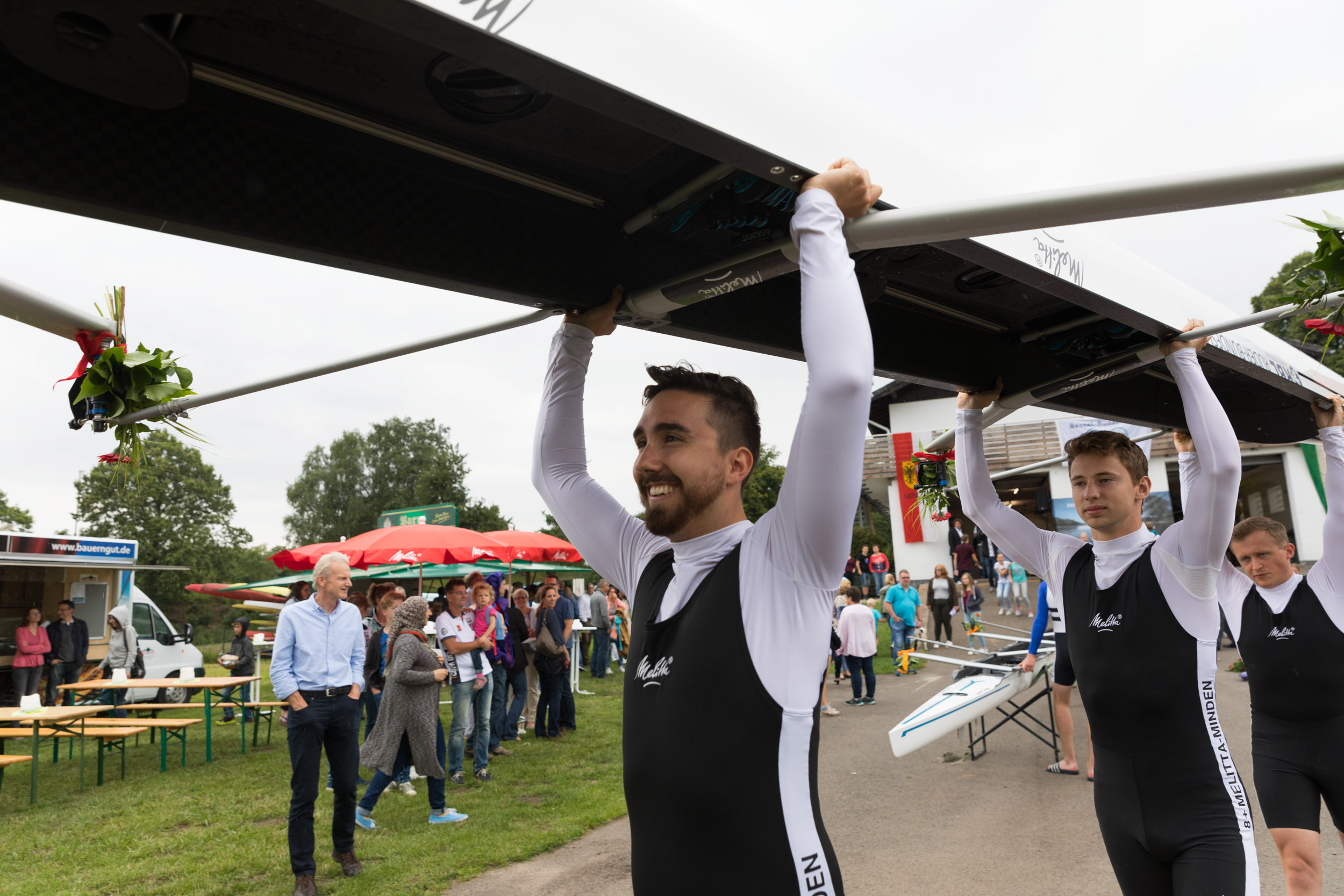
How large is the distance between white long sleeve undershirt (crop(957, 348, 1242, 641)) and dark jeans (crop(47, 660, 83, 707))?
15.5 m

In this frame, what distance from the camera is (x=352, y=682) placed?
621 cm

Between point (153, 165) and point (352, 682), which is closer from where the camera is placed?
point (153, 165)

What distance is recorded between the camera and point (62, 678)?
47.6ft

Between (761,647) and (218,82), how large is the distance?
145cm

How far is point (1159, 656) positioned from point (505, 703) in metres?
9.18

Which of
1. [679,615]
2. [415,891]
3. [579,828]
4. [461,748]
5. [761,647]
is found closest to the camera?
[761,647]

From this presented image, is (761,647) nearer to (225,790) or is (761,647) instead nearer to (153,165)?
(153,165)

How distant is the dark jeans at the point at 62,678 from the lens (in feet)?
45.2

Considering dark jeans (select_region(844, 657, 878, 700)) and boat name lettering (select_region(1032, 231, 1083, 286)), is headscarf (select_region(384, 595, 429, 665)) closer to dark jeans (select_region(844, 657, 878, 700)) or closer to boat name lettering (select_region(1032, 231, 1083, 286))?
boat name lettering (select_region(1032, 231, 1083, 286))

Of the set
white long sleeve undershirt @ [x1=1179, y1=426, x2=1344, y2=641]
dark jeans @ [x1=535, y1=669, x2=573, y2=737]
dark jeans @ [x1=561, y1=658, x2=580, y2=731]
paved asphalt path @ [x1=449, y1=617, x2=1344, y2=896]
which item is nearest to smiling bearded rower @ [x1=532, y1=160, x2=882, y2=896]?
white long sleeve undershirt @ [x1=1179, y1=426, x2=1344, y2=641]

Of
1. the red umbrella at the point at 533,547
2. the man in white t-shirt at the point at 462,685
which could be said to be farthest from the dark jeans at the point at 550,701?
the red umbrella at the point at 533,547

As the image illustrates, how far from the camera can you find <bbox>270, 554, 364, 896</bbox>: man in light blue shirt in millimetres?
5762

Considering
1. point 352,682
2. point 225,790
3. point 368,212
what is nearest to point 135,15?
point 368,212

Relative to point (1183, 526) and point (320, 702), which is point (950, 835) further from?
point (320, 702)
